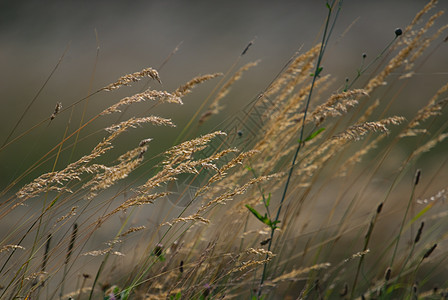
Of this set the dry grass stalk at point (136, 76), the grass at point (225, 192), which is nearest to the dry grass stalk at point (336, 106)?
the grass at point (225, 192)

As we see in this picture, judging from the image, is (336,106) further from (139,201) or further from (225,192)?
(139,201)

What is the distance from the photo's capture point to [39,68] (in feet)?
50.9

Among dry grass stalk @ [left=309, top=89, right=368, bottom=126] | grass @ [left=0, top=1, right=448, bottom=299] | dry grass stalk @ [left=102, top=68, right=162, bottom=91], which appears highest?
dry grass stalk @ [left=102, top=68, right=162, bottom=91]

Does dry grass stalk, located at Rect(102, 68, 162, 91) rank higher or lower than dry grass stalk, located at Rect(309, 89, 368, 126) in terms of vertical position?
higher

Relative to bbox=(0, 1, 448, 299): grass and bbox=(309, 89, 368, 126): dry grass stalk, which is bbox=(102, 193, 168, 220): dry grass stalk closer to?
bbox=(0, 1, 448, 299): grass

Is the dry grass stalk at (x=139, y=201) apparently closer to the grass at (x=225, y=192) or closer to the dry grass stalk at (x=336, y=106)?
the grass at (x=225, y=192)

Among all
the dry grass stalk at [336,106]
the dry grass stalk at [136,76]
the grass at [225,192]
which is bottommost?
the grass at [225,192]

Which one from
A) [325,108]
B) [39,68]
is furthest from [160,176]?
[39,68]

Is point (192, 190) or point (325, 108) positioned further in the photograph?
point (192, 190)

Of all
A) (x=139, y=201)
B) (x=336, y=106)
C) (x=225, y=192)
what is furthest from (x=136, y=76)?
(x=225, y=192)

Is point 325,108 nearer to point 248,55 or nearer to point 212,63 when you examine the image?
point 248,55

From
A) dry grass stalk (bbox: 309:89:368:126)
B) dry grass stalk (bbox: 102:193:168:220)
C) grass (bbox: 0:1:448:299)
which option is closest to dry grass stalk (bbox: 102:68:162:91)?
grass (bbox: 0:1:448:299)

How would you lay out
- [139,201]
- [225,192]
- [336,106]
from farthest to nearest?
[225,192] → [336,106] → [139,201]

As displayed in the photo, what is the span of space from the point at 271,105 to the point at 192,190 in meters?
0.51
